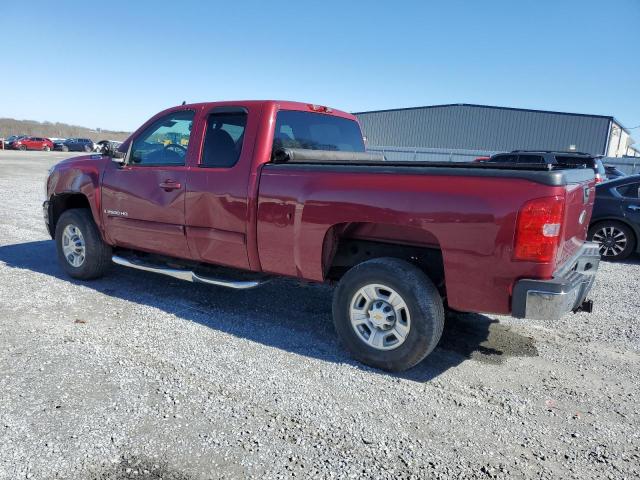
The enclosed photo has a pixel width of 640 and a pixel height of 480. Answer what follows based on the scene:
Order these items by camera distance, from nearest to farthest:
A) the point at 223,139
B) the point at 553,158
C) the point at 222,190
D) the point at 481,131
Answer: the point at 222,190, the point at 223,139, the point at 553,158, the point at 481,131

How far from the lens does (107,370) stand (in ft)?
11.7

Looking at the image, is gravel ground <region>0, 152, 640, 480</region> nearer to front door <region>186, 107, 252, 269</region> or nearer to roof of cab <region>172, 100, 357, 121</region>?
front door <region>186, 107, 252, 269</region>

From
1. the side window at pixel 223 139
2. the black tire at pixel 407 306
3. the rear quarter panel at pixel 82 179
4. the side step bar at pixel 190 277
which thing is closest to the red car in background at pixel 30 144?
the rear quarter panel at pixel 82 179

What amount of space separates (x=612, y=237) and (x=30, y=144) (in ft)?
170

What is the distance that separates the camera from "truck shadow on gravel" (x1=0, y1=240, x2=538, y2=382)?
4.06 meters

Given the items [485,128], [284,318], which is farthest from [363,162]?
[485,128]

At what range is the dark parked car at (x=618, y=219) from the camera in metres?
8.02

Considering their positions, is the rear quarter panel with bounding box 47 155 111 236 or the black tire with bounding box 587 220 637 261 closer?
the rear quarter panel with bounding box 47 155 111 236

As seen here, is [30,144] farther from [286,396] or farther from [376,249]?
[286,396]

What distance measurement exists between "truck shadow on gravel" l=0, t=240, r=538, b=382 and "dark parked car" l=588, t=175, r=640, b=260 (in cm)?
453

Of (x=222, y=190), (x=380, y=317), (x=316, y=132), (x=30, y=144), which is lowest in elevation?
(x=380, y=317)

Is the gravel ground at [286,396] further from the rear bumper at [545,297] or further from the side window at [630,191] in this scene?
the side window at [630,191]

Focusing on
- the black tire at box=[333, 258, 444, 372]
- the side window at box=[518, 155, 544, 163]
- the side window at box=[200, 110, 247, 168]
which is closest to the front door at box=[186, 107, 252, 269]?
the side window at box=[200, 110, 247, 168]

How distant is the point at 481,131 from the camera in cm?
3300
